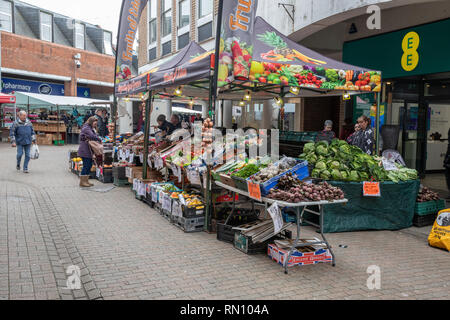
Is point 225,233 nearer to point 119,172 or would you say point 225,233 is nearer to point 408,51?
point 119,172

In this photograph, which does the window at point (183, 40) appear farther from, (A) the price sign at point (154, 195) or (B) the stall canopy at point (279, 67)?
(A) the price sign at point (154, 195)

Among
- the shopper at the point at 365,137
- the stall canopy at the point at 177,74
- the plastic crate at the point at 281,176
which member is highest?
the stall canopy at the point at 177,74

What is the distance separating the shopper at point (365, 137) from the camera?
839 centimetres

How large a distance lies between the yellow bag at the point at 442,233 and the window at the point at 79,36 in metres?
33.7

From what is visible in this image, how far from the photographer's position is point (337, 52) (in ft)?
49.9

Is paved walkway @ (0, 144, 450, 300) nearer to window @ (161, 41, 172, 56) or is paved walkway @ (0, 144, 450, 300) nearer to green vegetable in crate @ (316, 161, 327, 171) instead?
green vegetable in crate @ (316, 161, 327, 171)

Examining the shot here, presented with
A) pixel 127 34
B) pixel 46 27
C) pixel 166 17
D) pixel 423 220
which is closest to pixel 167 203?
pixel 423 220

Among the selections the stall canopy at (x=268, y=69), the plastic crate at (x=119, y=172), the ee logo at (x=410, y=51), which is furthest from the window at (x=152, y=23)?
the ee logo at (x=410, y=51)

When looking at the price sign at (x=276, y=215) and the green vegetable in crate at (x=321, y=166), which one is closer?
the price sign at (x=276, y=215)

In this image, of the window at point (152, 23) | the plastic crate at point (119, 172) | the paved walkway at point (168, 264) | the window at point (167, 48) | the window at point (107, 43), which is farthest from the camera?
the window at point (107, 43)

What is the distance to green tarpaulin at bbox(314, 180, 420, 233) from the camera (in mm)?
6707

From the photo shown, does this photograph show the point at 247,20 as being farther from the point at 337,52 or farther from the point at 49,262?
the point at 337,52

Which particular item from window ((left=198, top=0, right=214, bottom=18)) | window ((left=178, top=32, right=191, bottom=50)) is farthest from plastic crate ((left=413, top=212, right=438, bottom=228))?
window ((left=178, top=32, right=191, bottom=50))

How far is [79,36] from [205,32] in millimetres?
21436
